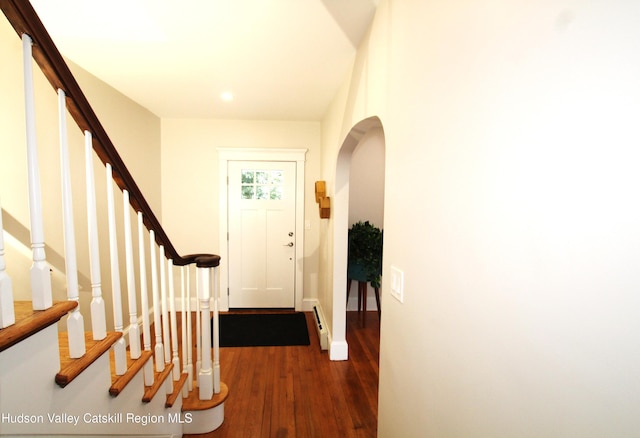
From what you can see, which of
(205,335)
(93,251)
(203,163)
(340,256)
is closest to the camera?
(93,251)

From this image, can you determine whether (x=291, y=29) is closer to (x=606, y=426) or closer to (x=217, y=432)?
(x=606, y=426)

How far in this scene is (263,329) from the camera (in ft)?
10.7

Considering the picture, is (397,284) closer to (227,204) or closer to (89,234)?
(89,234)

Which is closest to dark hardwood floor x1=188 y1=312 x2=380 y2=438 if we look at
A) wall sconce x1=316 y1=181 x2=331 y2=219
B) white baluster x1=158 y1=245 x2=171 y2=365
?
white baluster x1=158 y1=245 x2=171 y2=365

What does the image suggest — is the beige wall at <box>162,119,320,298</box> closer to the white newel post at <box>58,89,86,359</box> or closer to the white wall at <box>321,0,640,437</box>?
the white wall at <box>321,0,640,437</box>

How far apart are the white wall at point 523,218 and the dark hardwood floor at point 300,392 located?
1.03 m

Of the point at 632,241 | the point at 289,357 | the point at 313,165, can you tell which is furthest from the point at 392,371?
the point at 313,165

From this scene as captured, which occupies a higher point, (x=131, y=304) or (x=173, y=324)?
(x=131, y=304)

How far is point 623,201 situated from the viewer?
1.41ft

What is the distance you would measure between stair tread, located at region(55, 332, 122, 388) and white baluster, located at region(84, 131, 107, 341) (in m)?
0.03

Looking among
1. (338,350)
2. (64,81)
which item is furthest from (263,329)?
(64,81)

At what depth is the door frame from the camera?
12.0ft

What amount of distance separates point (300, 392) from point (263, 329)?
1198 mm

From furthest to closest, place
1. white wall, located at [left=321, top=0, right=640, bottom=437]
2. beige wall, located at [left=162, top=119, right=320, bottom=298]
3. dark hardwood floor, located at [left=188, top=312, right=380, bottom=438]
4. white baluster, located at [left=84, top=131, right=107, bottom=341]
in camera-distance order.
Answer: beige wall, located at [left=162, top=119, right=320, bottom=298] < dark hardwood floor, located at [left=188, top=312, right=380, bottom=438] < white baluster, located at [left=84, top=131, right=107, bottom=341] < white wall, located at [left=321, top=0, right=640, bottom=437]
